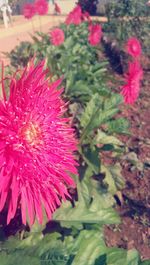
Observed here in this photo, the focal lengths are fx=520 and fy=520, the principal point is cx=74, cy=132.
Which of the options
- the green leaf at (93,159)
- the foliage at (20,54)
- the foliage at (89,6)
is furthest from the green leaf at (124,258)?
the foliage at (89,6)

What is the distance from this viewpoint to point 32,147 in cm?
125

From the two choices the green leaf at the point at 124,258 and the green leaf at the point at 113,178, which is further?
the green leaf at the point at 113,178

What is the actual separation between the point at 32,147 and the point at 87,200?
130 cm

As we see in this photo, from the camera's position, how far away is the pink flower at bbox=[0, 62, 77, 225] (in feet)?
3.72

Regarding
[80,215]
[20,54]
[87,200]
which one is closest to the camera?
[80,215]

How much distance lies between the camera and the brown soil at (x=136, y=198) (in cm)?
287

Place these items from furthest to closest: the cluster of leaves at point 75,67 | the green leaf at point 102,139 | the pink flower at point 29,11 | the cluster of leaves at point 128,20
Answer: the cluster of leaves at point 128,20 → the pink flower at point 29,11 → the cluster of leaves at point 75,67 → the green leaf at point 102,139

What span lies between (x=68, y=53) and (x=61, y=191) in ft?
13.0

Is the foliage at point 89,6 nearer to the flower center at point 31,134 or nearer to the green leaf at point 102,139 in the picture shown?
the green leaf at point 102,139

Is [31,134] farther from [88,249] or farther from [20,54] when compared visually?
[20,54]

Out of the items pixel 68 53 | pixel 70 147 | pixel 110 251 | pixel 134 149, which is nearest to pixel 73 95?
pixel 134 149

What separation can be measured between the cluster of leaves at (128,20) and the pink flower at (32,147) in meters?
5.37

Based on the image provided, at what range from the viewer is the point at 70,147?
4.54ft

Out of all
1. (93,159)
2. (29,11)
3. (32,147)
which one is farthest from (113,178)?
(29,11)
